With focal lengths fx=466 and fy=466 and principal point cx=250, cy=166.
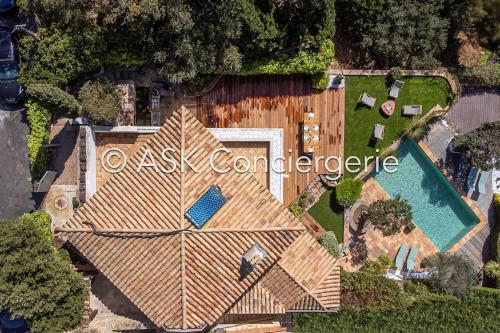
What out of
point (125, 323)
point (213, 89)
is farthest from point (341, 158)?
point (125, 323)

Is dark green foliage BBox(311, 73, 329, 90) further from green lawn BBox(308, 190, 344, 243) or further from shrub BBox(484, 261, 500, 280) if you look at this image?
shrub BBox(484, 261, 500, 280)

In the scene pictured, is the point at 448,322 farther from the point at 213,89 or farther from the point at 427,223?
the point at 213,89

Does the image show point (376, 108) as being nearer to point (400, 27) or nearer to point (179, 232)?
point (400, 27)

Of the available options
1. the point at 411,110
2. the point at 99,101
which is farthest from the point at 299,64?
the point at 99,101

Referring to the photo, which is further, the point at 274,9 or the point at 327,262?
the point at 327,262

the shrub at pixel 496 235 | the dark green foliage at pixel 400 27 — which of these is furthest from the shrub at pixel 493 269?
the dark green foliage at pixel 400 27

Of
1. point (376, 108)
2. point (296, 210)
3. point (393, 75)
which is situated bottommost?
point (296, 210)
